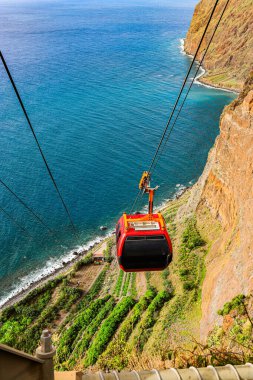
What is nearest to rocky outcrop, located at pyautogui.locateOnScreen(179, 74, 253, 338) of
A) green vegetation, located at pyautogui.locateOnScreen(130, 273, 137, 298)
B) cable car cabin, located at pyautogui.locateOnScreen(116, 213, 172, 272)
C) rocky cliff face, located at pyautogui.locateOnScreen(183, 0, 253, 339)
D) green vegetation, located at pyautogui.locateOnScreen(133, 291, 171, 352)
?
rocky cliff face, located at pyautogui.locateOnScreen(183, 0, 253, 339)

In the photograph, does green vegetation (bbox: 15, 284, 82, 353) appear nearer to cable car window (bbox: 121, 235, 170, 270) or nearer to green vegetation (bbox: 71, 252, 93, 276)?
green vegetation (bbox: 71, 252, 93, 276)

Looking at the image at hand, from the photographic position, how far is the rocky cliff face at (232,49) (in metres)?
99.4

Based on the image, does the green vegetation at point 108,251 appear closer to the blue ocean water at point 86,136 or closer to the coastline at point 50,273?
the coastline at point 50,273

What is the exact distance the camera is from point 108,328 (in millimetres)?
28594

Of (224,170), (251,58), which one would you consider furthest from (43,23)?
(224,170)

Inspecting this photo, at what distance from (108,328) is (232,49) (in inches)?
3772

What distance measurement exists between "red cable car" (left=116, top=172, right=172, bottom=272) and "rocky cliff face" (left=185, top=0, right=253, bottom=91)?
3410 inches

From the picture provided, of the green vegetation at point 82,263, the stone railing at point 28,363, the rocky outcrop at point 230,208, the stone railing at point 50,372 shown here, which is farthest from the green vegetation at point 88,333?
the stone railing at point 28,363

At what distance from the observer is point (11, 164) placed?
6338 cm

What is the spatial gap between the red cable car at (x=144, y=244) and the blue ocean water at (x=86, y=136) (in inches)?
1167

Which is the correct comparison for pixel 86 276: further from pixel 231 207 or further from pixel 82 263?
pixel 231 207

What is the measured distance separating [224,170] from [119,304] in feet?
47.6

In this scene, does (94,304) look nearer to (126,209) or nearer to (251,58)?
(126,209)

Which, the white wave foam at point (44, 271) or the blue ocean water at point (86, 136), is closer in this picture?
the white wave foam at point (44, 271)
